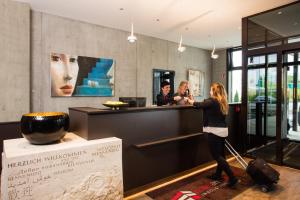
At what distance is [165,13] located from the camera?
479 centimetres

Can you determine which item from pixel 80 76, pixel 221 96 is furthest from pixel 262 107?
pixel 80 76

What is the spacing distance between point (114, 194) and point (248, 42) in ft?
14.1

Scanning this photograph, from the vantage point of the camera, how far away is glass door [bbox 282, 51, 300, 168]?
4.30 m

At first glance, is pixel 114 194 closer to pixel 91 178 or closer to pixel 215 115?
pixel 91 178

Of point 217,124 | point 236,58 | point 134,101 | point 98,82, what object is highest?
point 236,58

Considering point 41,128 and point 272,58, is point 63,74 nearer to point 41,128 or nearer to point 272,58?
point 41,128

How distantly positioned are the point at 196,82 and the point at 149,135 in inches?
227

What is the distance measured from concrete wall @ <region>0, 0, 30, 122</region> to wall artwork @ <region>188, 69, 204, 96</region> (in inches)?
220

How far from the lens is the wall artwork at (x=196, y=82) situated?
808 cm

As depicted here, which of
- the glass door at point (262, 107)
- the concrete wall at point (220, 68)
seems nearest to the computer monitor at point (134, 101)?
the glass door at point (262, 107)

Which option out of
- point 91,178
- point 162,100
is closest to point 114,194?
point 91,178

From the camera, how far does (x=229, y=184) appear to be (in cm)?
312

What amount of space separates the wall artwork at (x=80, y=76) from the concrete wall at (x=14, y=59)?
685mm

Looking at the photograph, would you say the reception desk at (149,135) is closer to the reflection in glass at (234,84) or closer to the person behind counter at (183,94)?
the person behind counter at (183,94)
